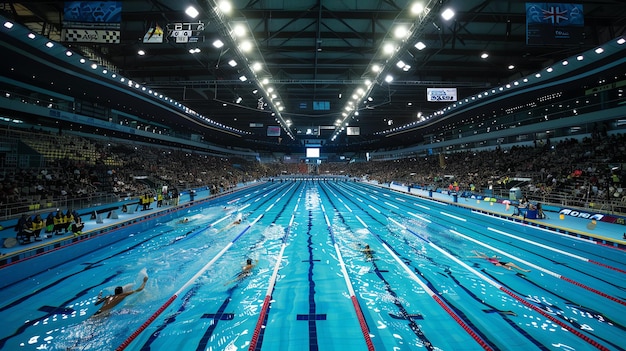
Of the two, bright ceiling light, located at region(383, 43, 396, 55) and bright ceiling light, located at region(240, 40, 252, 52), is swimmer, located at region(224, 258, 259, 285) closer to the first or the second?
bright ceiling light, located at region(240, 40, 252, 52)

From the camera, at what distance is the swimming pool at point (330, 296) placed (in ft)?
12.2

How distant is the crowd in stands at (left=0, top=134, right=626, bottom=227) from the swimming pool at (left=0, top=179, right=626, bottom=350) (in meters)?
6.49

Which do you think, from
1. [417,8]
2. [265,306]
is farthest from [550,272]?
[417,8]

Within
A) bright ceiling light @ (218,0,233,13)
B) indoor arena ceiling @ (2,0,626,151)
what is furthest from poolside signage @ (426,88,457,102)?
bright ceiling light @ (218,0,233,13)

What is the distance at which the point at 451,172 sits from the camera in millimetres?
26188

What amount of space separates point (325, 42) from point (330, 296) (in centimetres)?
1177

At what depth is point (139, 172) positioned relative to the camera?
67.4ft

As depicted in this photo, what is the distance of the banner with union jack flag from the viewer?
24.8 feet

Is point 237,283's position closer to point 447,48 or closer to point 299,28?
point 299,28

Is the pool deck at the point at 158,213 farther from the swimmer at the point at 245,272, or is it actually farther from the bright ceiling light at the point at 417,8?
the bright ceiling light at the point at 417,8

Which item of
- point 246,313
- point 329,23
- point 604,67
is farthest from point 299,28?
point 604,67

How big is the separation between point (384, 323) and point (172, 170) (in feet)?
86.9

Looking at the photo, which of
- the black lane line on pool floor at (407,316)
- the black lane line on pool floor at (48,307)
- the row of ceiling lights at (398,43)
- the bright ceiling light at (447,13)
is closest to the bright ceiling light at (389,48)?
the row of ceiling lights at (398,43)

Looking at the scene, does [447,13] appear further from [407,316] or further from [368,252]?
[407,316]
